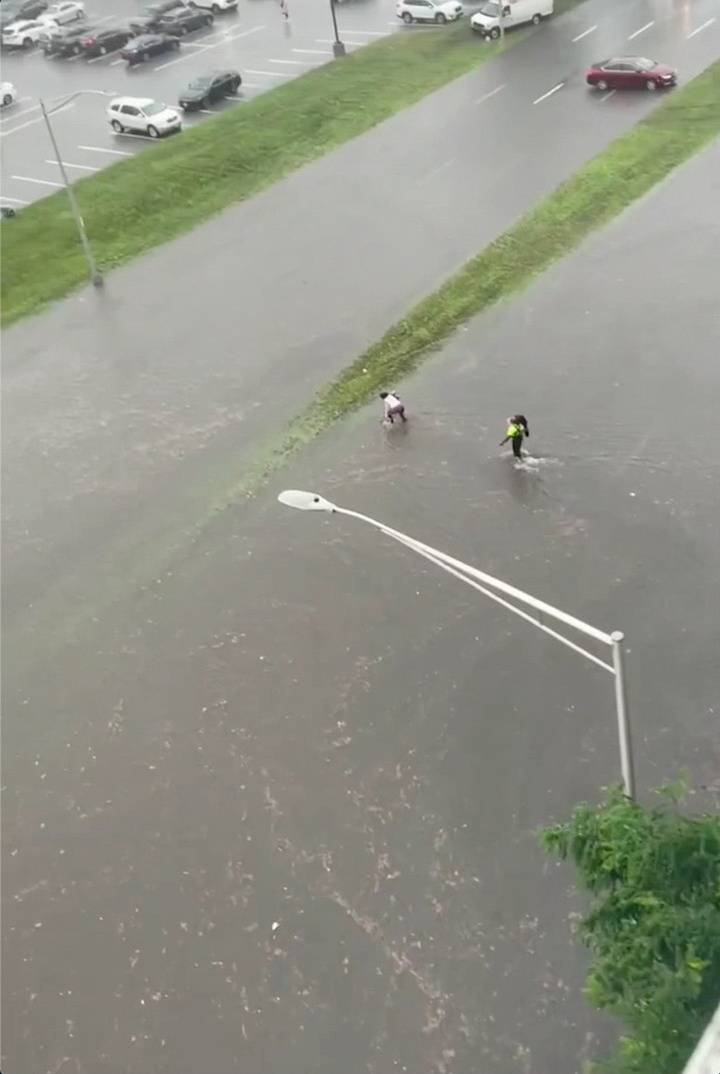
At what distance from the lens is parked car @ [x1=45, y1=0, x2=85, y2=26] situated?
5672 cm

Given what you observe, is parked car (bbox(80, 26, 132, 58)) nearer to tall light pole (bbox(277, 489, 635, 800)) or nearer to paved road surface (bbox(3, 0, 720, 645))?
paved road surface (bbox(3, 0, 720, 645))

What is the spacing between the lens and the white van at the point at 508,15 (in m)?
43.1

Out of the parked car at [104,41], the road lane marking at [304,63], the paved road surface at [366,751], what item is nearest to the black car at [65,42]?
the parked car at [104,41]

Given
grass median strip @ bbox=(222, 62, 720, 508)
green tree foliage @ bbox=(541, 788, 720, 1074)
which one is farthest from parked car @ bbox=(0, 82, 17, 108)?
green tree foliage @ bbox=(541, 788, 720, 1074)

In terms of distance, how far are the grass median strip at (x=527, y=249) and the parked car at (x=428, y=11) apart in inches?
602

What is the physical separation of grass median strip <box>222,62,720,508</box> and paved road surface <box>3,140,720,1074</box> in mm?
1140

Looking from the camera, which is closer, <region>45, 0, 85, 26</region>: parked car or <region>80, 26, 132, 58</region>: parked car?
<region>80, 26, 132, 58</region>: parked car

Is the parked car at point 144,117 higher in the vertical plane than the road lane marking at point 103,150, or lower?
higher

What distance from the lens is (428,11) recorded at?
46.3m

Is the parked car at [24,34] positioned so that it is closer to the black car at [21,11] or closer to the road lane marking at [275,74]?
the black car at [21,11]

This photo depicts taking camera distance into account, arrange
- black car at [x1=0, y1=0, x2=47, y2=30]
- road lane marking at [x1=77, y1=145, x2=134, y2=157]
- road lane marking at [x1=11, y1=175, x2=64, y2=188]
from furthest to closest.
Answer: black car at [x1=0, y1=0, x2=47, y2=30], road lane marking at [x1=77, y1=145, x2=134, y2=157], road lane marking at [x1=11, y1=175, x2=64, y2=188]

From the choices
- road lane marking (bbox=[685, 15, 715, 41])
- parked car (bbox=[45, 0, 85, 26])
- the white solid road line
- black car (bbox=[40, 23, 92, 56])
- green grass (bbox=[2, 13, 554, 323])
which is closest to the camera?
green grass (bbox=[2, 13, 554, 323])

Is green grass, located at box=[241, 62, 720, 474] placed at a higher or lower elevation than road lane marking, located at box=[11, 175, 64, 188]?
lower

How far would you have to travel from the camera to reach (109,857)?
14.7 m
